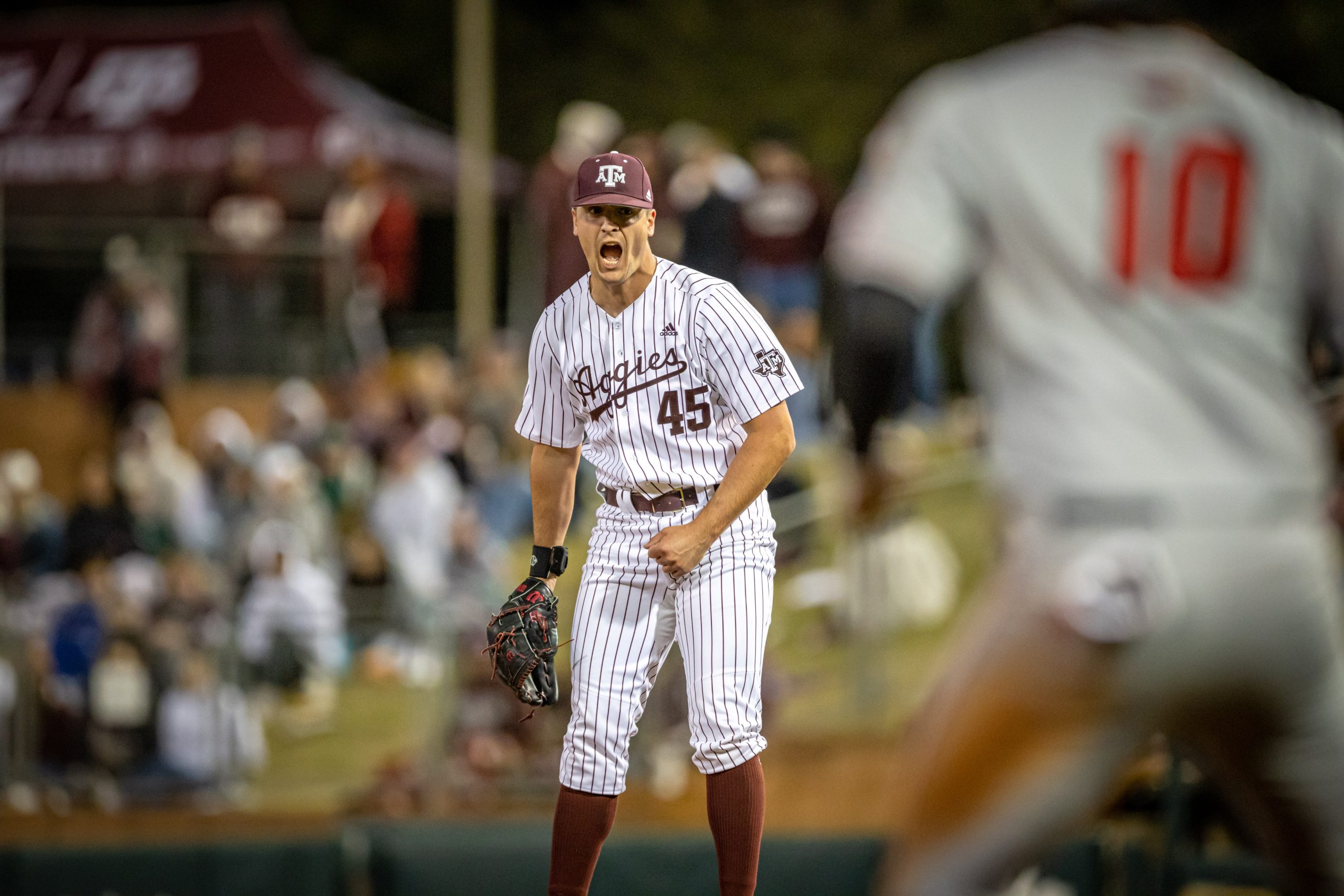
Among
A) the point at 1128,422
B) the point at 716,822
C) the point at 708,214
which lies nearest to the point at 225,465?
the point at 708,214

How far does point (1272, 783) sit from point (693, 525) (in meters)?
1.63

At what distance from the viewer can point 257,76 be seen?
1641 centimetres

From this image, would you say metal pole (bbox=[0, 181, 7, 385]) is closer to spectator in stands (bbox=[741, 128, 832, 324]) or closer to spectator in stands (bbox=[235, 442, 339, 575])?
spectator in stands (bbox=[235, 442, 339, 575])

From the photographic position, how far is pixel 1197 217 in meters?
2.51

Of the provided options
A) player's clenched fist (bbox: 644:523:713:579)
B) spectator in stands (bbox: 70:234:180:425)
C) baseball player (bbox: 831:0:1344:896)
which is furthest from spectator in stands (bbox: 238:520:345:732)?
baseball player (bbox: 831:0:1344:896)

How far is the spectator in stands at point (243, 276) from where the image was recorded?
1264 cm

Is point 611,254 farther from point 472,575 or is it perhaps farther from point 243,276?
point 243,276

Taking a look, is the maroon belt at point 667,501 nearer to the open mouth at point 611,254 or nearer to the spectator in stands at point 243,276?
the open mouth at point 611,254

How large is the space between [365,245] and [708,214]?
15.4 ft

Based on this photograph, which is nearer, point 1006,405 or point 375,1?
point 1006,405

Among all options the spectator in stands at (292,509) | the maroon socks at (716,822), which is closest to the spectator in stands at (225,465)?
the spectator in stands at (292,509)

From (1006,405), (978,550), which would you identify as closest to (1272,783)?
(1006,405)

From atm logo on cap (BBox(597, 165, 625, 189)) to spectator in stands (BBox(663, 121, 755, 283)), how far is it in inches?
168

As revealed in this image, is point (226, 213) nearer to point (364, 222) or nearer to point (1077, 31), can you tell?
point (364, 222)
